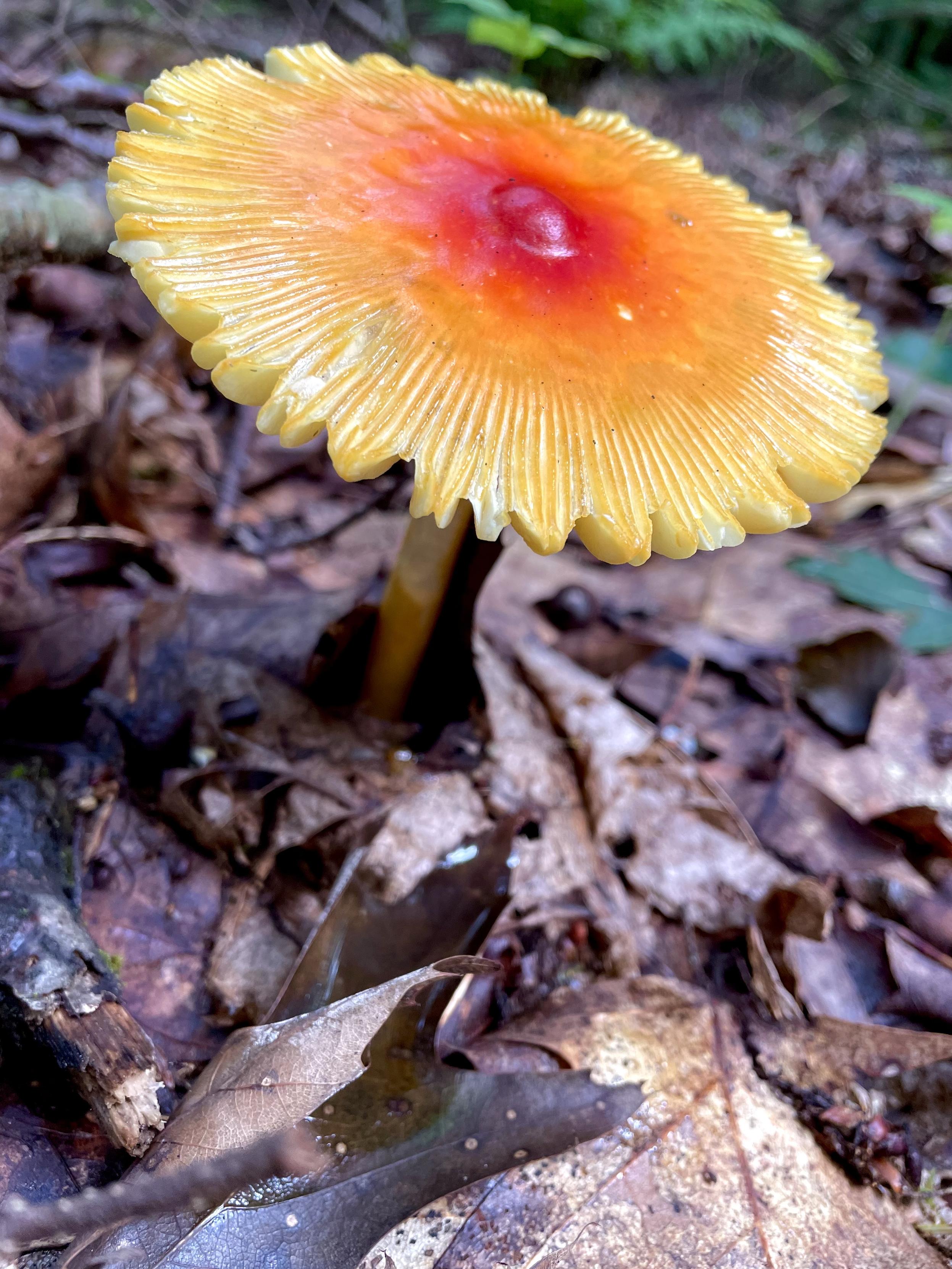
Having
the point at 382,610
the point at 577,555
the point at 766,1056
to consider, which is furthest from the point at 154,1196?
the point at 577,555

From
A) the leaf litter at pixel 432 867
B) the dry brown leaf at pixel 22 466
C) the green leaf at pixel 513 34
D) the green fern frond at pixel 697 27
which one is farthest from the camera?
the green fern frond at pixel 697 27

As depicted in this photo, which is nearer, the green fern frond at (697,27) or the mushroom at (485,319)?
the mushroom at (485,319)

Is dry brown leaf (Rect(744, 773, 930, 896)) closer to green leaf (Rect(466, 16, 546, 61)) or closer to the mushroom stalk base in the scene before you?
the mushroom stalk base

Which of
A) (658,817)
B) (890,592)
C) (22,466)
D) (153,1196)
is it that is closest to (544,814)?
(658,817)

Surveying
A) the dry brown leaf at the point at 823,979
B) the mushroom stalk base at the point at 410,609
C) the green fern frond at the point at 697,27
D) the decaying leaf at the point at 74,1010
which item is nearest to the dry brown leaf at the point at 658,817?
the dry brown leaf at the point at 823,979

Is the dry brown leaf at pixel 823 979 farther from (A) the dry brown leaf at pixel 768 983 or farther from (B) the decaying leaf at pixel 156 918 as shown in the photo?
(B) the decaying leaf at pixel 156 918

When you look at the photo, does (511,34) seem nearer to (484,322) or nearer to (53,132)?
(53,132)

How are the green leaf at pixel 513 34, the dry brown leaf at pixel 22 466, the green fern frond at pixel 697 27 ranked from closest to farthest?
1. the dry brown leaf at pixel 22 466
2. the green leaf at pixel 513 34
3. the green fern frond at pixel 697 27
